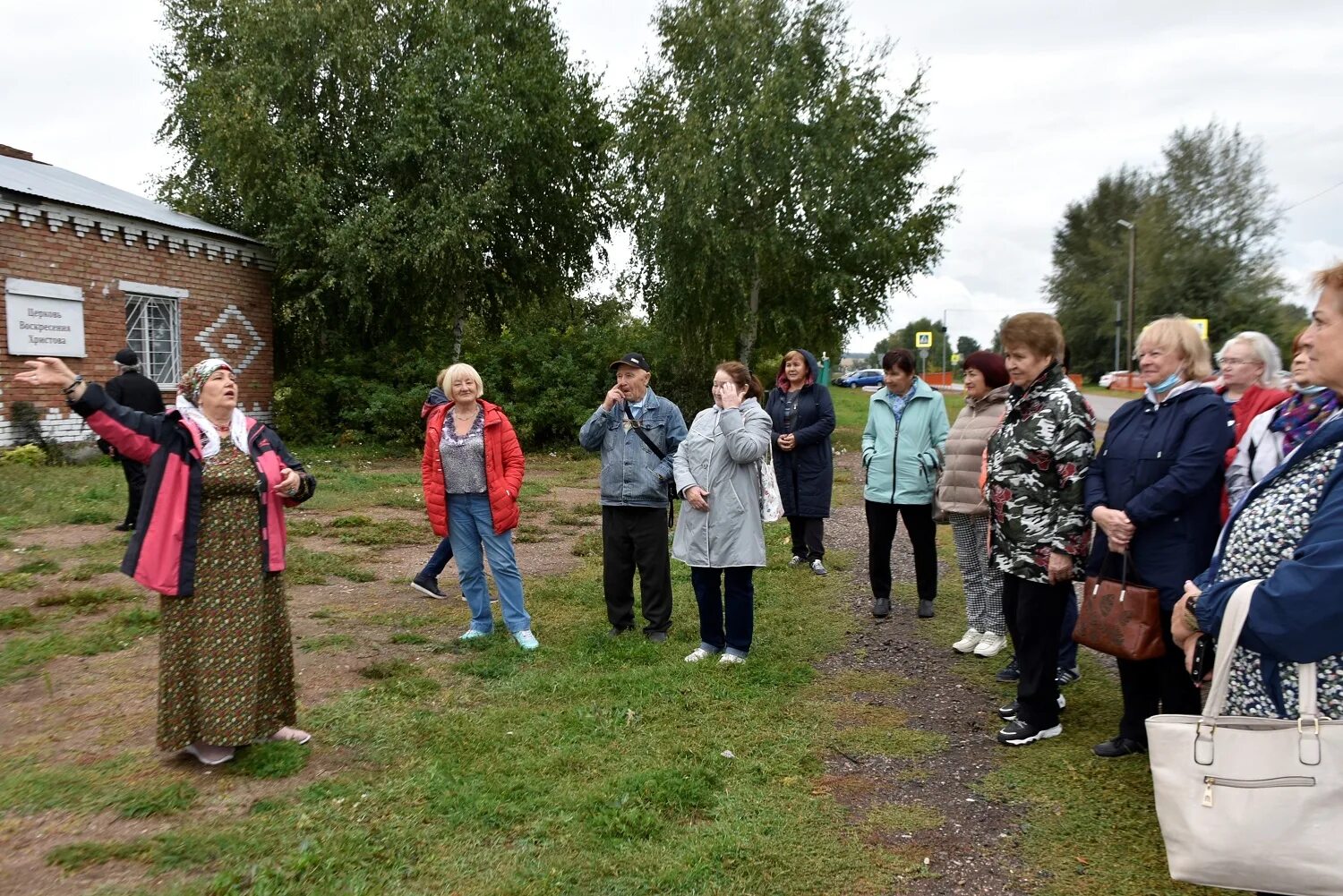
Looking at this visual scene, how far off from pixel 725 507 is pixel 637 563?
3.50ft

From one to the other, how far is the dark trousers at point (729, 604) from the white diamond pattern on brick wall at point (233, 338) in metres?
15.3

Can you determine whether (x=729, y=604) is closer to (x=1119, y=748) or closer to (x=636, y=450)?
(x=636, y=450)

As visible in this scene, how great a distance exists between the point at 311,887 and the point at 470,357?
57.4ft

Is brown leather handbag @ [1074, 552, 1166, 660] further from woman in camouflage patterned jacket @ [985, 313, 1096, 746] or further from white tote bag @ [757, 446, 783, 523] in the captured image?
white tote bag @ [757, 446, 783, 523]

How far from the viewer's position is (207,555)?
4.05 meters

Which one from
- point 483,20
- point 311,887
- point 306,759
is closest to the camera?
point 311,887

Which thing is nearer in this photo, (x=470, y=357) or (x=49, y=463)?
(x=49, y=463)

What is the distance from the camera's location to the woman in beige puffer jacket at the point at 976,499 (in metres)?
5.95

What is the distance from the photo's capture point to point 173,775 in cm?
410

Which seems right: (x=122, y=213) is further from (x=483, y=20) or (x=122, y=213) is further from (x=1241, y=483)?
(x=1241, y=483)

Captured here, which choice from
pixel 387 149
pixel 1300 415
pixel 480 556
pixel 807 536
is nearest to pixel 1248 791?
pixel 1300 415

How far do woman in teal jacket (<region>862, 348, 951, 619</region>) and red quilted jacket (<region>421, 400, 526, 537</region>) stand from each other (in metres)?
2.57

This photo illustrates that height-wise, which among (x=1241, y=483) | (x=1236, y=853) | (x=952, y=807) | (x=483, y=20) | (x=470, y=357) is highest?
(x=483, y=20)

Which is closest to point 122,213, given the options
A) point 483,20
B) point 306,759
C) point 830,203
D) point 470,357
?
point 470,357
